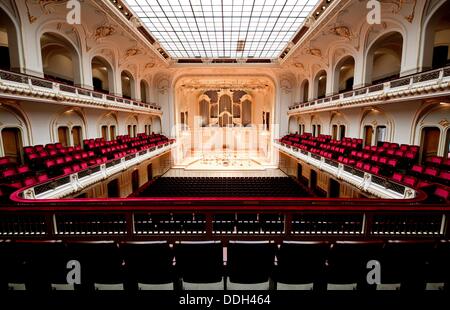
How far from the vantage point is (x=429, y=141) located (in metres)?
8.45

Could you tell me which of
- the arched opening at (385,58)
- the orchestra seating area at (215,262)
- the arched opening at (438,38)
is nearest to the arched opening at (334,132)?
the arched opening at (385,58)

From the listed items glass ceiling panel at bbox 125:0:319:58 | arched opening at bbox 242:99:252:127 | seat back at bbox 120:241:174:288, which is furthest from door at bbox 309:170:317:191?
seat back at bbox 120:241:174:288

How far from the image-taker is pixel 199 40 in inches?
555

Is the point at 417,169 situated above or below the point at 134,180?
above

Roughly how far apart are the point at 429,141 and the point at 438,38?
212 inches

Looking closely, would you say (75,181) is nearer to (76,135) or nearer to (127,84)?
(76,135)

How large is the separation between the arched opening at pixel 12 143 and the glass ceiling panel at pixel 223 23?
7480 mm

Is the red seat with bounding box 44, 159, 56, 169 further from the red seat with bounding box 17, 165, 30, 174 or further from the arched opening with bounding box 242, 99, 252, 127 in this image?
the arched opening with bounding box 242, 99, 252, 127

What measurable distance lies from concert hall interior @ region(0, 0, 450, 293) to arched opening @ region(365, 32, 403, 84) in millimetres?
102

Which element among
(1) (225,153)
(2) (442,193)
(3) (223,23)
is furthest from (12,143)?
(1) (225,153)

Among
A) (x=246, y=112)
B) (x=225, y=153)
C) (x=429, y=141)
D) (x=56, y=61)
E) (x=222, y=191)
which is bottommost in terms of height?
(x=222, y=191)

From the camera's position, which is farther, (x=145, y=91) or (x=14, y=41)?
(x=145, y=91)

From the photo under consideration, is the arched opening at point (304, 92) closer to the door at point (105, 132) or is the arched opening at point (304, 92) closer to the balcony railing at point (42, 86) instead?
the balcony railing at point (42, 86)

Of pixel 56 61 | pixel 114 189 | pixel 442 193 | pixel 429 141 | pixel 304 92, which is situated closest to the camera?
pixel 442 193
